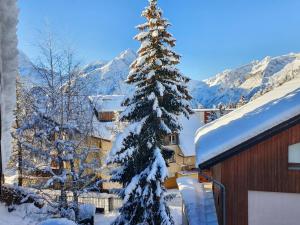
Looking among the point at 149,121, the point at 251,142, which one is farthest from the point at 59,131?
the point at 251,142

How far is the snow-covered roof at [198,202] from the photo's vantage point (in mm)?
13477

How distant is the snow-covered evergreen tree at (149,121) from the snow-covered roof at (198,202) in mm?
1048

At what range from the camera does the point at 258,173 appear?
11.2m

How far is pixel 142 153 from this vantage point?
45.2 ft

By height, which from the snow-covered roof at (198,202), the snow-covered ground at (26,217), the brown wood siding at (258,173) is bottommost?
the snow-covered ground at (26,217)

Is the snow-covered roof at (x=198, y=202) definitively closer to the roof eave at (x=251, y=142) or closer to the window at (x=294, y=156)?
the roof eave at (x=251, y=142)

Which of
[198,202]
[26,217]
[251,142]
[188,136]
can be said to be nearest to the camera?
[251,142]

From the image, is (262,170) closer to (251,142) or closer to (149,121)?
(251,142)

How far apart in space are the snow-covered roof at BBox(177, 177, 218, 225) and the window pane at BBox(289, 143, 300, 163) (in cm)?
383

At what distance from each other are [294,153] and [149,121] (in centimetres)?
548

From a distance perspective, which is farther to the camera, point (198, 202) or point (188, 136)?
point (188, 136)

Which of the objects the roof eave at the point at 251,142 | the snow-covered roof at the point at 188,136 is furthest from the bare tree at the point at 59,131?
the snow-covered roof at the point at 188,136

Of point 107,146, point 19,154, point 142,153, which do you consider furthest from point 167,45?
point 107,146

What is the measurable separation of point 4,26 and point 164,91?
10.2m
